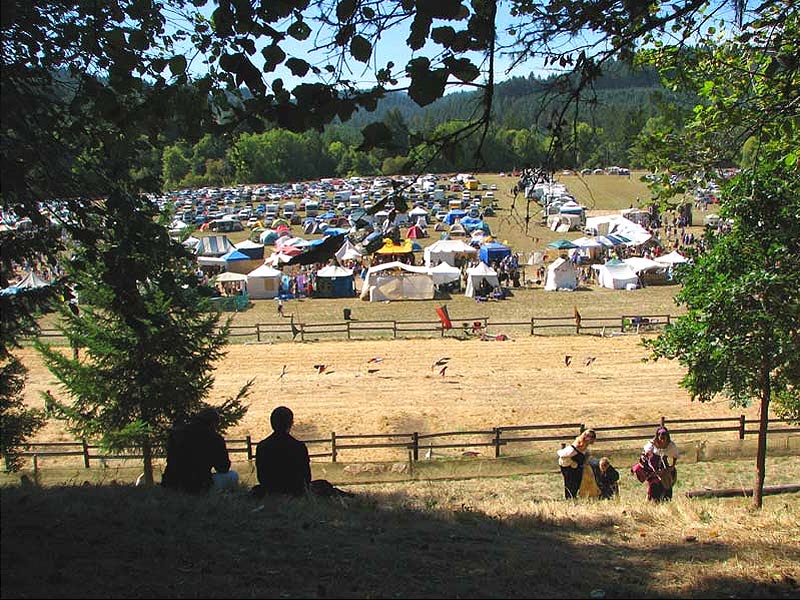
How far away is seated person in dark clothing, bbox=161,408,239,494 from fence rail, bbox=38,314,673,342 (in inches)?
758

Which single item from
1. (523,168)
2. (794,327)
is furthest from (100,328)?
(794,327)

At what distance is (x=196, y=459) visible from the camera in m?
6.00

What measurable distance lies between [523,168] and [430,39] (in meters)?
1.59

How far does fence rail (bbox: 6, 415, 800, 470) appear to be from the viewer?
13.5 meters

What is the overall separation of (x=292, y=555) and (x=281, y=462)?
1.88m

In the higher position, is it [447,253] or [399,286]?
[447,253]

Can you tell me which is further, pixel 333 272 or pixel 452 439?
pixel 333 272

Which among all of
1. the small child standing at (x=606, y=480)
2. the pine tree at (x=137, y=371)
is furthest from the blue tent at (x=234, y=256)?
the small child standing at (x=606, y=480)

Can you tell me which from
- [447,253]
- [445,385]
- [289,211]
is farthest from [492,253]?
[289,211]

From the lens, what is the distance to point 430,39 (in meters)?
3.67

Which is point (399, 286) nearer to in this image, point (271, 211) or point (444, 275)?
point (444, 275)

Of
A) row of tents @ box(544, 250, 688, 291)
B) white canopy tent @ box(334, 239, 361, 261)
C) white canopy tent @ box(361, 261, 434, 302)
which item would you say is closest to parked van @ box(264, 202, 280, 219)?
white canopy tent @ box(334, 239, 361, 261)

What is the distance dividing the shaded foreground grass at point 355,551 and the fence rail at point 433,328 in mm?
19525

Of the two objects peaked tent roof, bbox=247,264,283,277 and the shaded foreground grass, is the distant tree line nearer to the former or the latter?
the shaded foreground grass
